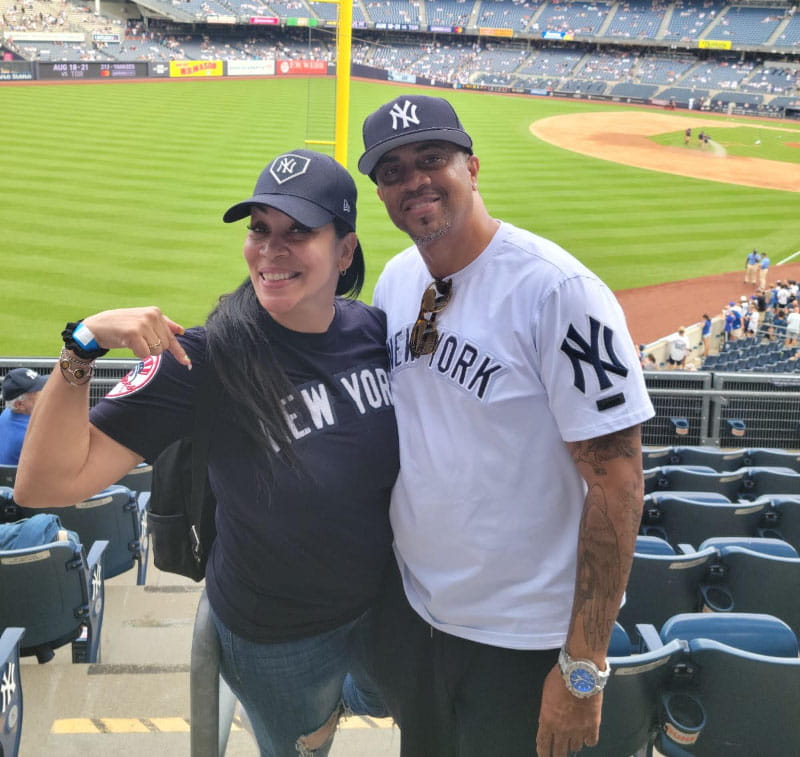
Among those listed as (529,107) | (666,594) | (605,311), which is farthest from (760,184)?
(605,311)

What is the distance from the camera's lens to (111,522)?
4.97 m

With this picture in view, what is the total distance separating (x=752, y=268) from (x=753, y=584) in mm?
16338

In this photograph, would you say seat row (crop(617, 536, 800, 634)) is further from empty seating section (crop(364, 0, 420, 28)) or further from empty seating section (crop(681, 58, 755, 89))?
empty seating section (crop(364, 0, 420, 28))

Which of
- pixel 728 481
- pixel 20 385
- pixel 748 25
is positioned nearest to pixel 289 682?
pixel 20 385

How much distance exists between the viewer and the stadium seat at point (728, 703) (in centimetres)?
288

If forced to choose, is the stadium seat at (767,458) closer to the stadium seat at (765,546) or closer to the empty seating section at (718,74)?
the stadium seat at (765,546)

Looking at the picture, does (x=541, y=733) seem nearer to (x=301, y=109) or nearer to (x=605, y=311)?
(x=605, y=311)

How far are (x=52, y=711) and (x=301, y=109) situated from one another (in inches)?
1387

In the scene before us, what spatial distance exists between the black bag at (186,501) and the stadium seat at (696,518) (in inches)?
145

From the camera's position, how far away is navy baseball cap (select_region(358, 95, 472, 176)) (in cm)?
217

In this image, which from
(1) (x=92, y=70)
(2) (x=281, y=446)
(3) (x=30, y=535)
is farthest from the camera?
(1) (x=92, y=70)

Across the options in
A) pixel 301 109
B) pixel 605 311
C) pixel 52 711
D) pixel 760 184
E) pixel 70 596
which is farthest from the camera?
pixel 301 109

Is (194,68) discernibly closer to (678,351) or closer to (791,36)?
(791,36)

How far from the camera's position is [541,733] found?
6.91ft
